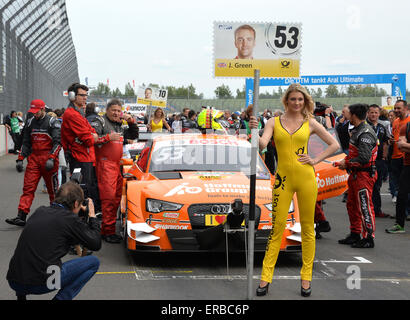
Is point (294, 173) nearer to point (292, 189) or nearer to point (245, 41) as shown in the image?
point (292, 189)

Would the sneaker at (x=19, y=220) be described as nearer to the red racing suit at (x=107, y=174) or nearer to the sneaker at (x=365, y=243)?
the red racing suit at (x=107, y=174)

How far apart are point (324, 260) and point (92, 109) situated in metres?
3.75

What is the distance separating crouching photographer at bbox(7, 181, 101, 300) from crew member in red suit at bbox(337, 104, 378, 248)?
4.39m

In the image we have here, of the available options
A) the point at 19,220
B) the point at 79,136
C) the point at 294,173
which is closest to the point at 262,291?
the point at 294,173

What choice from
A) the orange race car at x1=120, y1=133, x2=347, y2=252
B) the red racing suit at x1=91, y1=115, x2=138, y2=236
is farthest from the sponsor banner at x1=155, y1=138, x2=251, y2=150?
the red racing suit at x1=91, y1=115, x2=138, y2=236

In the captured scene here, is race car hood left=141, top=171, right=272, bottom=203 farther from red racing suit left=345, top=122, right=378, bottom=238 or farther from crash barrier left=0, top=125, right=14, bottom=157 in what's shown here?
crash barrier left=0, top=125, right=14, bottom=157

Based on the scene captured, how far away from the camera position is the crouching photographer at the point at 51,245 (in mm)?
4023

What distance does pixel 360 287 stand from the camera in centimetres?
568

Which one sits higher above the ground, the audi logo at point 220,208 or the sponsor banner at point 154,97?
the sponsor banner at point 154,97

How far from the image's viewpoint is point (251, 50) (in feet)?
17.7

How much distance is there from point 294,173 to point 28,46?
A: 21.4 metres

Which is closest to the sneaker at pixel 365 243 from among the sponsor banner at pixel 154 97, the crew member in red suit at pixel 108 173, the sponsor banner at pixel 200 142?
the sponsor banner at pixel 200 142

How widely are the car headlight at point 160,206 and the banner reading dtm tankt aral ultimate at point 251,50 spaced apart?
1540 mm

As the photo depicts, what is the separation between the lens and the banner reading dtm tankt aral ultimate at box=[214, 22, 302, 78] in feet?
17.6
